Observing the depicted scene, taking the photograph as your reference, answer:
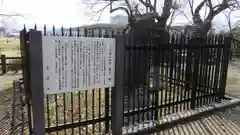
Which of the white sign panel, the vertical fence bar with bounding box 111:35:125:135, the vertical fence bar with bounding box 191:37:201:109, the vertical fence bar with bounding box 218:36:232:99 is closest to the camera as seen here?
the white sign panel

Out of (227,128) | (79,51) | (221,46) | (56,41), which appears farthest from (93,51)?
(221,46)

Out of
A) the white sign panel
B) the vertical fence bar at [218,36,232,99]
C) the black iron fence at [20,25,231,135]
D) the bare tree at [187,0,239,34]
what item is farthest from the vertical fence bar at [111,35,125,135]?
the bare tree at [187,0,239,34]

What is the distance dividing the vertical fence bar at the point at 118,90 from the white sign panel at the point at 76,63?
0.35 ft

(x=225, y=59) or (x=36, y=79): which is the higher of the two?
(x=225, y=59)

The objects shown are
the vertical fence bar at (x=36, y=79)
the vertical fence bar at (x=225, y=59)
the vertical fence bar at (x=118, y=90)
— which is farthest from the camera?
the vertical fence bar at (x=225, y=59)

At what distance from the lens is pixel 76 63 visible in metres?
3.62

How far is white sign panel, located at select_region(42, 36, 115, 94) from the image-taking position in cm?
344

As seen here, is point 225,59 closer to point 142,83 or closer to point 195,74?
point 195,74

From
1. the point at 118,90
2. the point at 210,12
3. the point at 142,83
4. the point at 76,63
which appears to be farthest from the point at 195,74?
the point at 210,12

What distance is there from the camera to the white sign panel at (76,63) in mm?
3438

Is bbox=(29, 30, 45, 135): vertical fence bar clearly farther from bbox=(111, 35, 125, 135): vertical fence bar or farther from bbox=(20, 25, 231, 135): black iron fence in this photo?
bbox=(111, 35, 125, 135): vertical fence bar

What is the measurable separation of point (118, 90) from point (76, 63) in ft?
3.51

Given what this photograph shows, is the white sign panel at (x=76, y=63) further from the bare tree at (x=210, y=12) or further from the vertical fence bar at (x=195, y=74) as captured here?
the bare tree at (x=210, y=12)

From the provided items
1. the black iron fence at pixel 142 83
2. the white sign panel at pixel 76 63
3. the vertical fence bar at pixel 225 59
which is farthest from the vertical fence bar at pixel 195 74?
the white sign panel at pixel 76 63
